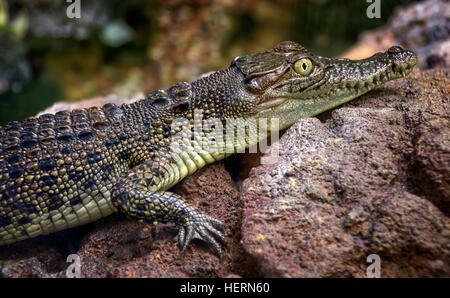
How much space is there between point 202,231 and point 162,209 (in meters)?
0.33

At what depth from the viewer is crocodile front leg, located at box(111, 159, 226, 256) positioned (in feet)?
8.64

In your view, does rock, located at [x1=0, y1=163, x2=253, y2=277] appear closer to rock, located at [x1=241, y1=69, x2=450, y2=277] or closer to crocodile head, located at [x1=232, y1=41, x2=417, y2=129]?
rock, located at [x1=241, y1=69, x2=450, y2=277]

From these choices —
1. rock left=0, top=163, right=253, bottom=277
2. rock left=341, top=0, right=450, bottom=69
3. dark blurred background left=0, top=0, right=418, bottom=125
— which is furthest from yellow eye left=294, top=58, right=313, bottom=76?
dark blurred background left=0, top=0, right=418, bottom=125

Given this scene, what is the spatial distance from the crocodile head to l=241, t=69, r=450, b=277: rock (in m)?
A: 0.19

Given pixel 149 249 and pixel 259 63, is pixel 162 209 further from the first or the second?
pixel 259 63

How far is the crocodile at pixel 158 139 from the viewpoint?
2.82 meters

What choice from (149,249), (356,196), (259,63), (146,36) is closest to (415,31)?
(259,63)

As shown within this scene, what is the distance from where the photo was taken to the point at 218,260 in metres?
2.54

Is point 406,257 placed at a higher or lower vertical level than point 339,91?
lower

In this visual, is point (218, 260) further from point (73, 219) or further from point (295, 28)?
point (295, 28)

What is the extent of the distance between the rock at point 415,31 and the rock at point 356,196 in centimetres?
252

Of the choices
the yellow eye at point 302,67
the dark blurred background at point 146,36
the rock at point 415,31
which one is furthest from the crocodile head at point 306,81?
the dark blurred background at point 146,36

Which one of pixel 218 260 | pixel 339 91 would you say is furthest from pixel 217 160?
pixel 339 91
